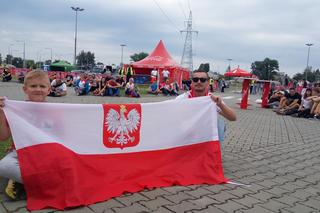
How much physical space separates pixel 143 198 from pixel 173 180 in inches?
26.9

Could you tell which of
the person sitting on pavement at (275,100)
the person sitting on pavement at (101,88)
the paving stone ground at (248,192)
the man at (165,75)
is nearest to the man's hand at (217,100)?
the paving stone ground at (248,192)

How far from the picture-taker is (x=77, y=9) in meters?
56.4

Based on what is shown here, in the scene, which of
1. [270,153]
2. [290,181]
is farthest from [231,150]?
[290,181]

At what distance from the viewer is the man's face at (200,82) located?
16.8 ft

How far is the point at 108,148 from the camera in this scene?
165 inches

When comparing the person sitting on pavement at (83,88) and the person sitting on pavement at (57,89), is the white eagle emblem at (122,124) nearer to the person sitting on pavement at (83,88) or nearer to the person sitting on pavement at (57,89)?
the person sitting on pavement at (57,89)

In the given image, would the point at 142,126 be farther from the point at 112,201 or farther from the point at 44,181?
the point at 44,181

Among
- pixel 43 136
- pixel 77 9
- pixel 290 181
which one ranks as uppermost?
pixel 77 9

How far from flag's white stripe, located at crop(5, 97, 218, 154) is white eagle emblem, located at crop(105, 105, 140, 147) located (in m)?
0.10

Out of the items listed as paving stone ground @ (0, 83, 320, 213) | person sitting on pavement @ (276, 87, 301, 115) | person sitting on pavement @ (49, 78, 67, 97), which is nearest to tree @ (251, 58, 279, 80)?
person sitting on pavement @ (276, 87, 301, 115)

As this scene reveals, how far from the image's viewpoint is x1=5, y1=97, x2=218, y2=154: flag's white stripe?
3711 mm

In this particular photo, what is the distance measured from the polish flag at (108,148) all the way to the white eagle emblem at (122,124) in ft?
0.04

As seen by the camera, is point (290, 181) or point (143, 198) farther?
point (290, 181)

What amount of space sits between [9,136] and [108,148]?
3.69 ft
